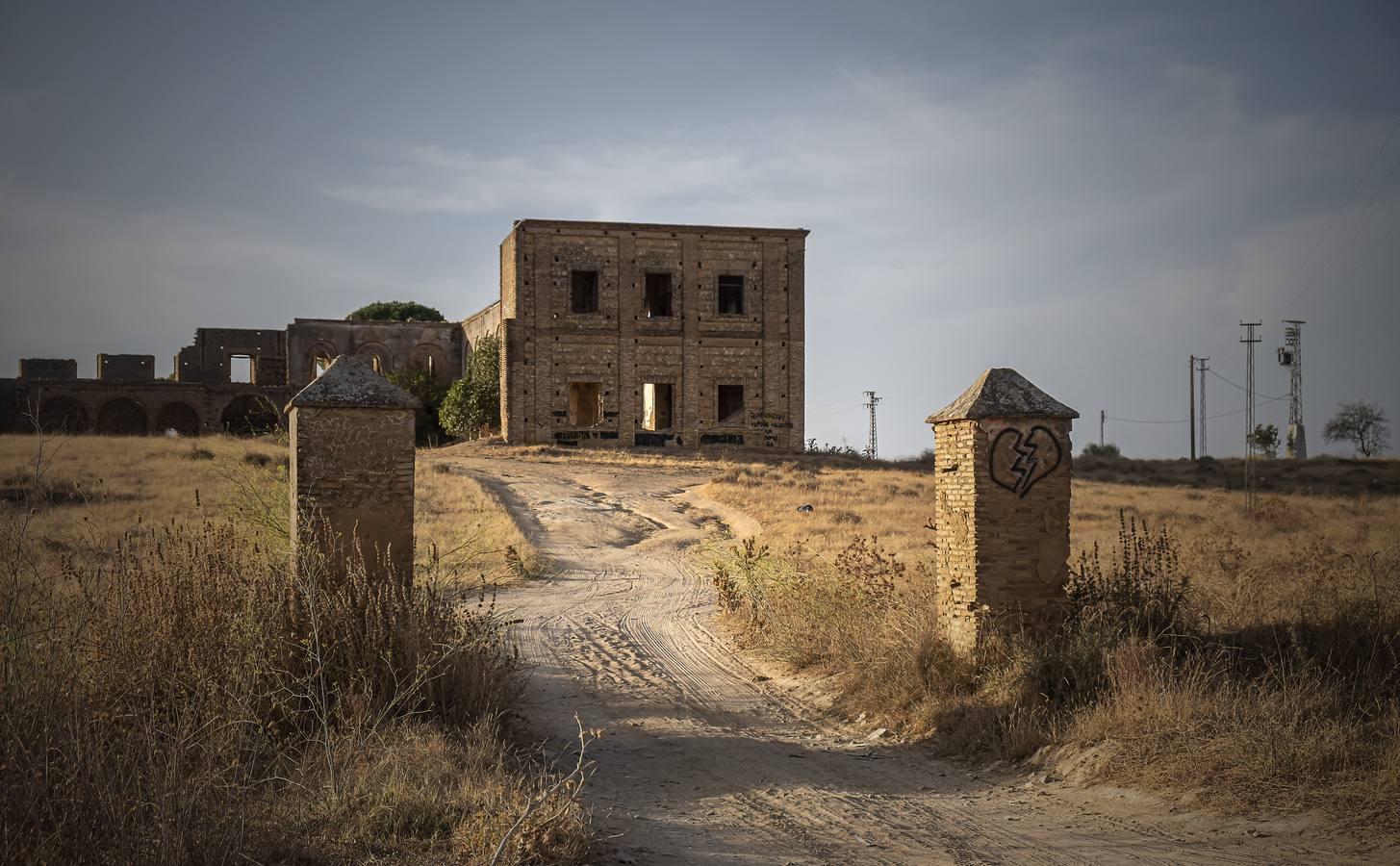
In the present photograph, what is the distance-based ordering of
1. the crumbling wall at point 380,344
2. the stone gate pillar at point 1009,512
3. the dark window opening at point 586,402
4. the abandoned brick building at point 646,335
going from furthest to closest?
1. the crumbling wall at point 380,344
2. the dark window opening at point 586,402
3. the abandoned brick building at point 646,335
4. the stone gate pillar at point 1009,512

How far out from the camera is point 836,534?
61.7ft

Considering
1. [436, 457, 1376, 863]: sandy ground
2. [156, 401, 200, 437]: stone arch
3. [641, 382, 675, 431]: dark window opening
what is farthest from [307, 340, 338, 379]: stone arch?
[436, 457, 1376, 863]: sandy ground

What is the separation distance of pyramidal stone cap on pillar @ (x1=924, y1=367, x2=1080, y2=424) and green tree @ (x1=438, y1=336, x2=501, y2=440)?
1234 inches

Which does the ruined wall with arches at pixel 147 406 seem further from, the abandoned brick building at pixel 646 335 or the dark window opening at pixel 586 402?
the dark window opening at pixel 586 402

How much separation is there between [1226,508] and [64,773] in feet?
83.1

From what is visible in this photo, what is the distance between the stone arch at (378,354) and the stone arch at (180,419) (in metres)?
7.34

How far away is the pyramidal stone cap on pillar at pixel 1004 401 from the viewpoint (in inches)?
338

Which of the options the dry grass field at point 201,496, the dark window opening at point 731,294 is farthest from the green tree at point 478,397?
the dark window opening at point 731,294

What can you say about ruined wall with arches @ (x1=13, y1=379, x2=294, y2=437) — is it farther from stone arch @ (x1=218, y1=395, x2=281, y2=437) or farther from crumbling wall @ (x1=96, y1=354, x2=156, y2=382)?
crumbling wall @ (x1=96, y1=354, x2=156, y2=382)

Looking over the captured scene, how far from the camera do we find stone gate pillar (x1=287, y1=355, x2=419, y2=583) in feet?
25.1

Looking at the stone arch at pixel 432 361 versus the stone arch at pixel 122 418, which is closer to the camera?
the stone arch at pixel 122 418

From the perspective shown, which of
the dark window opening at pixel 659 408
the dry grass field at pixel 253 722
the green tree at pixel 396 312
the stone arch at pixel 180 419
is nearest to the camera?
the dry grass field at pixel 253 722

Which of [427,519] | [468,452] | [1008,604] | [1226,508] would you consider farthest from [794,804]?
[468,452]

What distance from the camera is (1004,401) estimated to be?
8695 millimetres
